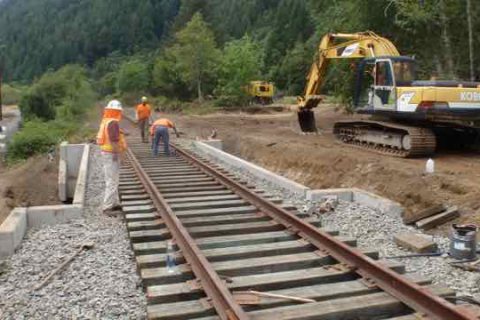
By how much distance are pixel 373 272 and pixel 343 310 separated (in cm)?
88

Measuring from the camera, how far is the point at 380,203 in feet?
31.3

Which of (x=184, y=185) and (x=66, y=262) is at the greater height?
(x=184, y=185)

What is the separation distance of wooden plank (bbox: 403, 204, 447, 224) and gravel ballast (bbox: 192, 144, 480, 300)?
0.17m

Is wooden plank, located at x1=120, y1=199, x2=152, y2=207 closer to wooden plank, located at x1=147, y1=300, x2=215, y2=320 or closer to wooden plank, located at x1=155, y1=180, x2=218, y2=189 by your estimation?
wooden plank, located at x1=155, y1=180, x2=218, y2=189

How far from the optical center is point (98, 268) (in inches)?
256

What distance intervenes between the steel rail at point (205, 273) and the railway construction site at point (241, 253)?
2cm

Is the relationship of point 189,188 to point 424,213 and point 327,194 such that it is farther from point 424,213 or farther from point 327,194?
point 424,213

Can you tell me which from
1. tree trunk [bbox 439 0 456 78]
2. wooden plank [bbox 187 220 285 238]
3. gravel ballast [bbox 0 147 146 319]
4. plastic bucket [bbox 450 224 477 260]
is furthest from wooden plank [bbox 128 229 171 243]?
tree trunk [bbox 439 0 456 78]

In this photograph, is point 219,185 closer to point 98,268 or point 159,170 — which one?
point 159,170

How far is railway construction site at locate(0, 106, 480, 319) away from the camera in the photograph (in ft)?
17.0

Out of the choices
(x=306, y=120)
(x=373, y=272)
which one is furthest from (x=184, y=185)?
(x=306, y=120)

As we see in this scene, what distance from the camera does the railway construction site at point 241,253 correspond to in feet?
17.0

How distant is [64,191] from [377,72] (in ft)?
30.6

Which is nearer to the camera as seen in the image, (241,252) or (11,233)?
(241,252)
